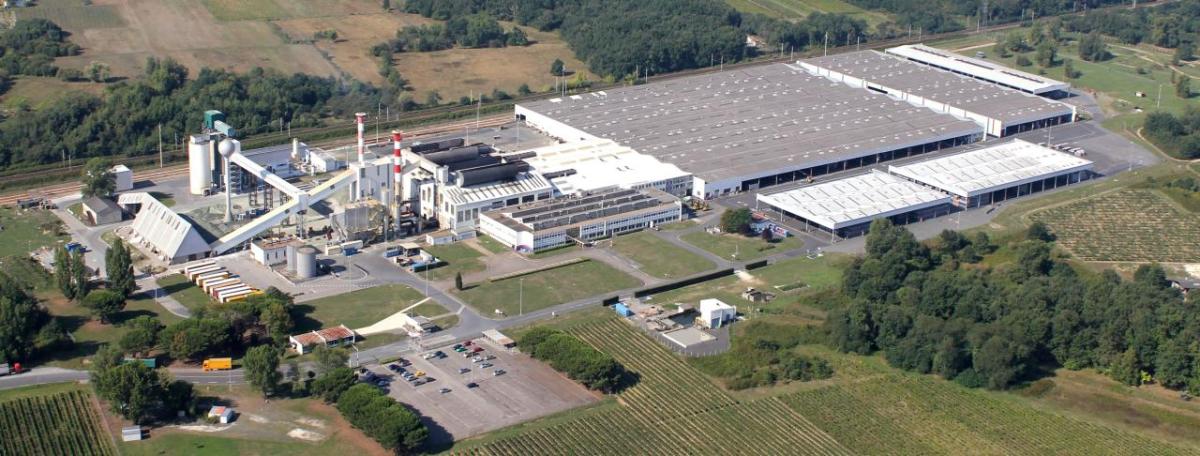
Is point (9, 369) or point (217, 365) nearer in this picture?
point (9, 369)

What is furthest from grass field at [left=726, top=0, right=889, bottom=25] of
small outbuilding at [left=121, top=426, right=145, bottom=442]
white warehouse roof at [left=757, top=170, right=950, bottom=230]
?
small outbuilding at [left=121, top=426, right=145, bottom=442]

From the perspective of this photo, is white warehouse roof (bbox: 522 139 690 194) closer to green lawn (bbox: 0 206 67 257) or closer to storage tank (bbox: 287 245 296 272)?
storage tank (bbox: 287 245 296 272)

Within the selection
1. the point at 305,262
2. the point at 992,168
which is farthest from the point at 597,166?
the point at 992,168

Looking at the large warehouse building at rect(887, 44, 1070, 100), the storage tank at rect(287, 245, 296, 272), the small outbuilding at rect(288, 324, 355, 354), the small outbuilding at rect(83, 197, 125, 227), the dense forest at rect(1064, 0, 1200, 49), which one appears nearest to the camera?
the small outbuilding at rect(288, 324, 355, 354)

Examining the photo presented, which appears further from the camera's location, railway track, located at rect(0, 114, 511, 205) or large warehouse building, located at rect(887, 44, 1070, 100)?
large warehouse building, located at rect(887, 44, 1070, 100)

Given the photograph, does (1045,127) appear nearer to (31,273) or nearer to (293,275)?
(293,275)

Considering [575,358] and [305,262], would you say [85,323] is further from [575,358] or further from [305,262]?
[575,358]

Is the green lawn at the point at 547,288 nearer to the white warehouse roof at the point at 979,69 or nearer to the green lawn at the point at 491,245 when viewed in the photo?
the green lawn at the point at 491,245

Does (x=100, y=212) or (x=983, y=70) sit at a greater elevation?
(x=983, y=70)
